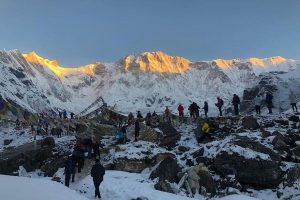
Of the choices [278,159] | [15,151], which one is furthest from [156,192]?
[15,151]

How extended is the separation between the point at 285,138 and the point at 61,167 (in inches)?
710

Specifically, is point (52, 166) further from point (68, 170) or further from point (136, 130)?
point (68, 170)

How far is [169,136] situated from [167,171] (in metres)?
11.2

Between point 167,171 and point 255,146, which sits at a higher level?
point 255,146

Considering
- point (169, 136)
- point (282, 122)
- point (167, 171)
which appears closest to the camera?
point (167, 171)

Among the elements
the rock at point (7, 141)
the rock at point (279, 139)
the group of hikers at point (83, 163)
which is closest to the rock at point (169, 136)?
the group of hikers at point (83, 163)

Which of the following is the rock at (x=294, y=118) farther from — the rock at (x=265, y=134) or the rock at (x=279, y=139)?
the rock at (x=279, y=139)

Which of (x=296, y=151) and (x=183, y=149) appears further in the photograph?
(x=183, y=149)

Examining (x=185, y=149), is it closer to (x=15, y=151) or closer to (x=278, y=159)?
(x=278, y=159)

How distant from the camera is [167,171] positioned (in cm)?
3256

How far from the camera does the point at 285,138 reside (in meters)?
37.1

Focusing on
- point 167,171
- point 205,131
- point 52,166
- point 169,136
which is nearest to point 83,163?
point 52,166

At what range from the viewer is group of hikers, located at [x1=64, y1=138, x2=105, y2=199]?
2767 centimetres

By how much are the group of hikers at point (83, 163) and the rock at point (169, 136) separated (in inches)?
258
